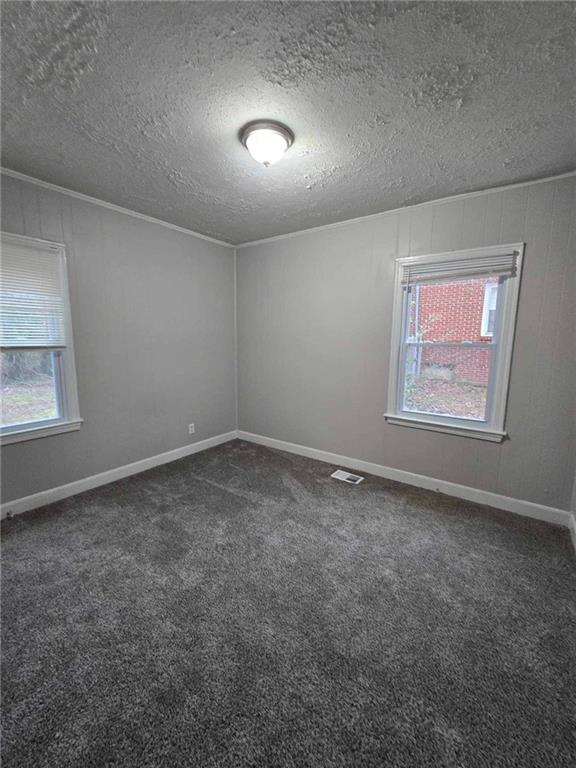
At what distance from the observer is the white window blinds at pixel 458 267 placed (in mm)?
2562

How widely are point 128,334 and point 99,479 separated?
1.41 metres

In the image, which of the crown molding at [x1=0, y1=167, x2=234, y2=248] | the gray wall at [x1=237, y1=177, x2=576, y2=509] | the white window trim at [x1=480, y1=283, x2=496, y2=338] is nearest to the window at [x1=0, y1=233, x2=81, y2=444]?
the crown molding at [x1=0, y1=167, x2=234, y2=248]

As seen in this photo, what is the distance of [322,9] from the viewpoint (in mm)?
1171

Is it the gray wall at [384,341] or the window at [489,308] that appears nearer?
the gray wall at [384,341]

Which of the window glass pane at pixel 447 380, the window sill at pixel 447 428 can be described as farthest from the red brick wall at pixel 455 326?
the window sill at pixel 447 428

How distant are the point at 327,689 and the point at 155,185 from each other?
328cm

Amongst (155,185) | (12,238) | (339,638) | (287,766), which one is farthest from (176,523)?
(155,185)

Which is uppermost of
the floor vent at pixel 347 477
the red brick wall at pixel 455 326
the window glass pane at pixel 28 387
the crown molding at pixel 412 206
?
the crown molding at pixel 412 206

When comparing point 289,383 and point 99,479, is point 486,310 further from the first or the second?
point 99,479

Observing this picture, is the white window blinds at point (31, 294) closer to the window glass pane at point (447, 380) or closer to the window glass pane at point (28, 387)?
the window glass pane at point (28, 387)

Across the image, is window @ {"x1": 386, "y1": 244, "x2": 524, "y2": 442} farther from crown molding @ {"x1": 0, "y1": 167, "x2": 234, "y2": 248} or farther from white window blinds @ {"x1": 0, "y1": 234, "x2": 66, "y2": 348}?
white window blinds @ {"x1": 0, "y1": 234, "x2": 66, "y2": 348}

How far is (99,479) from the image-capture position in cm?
309

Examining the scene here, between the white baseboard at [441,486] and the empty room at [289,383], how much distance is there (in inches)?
0.7

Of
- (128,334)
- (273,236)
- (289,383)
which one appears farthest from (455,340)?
(128,334)
